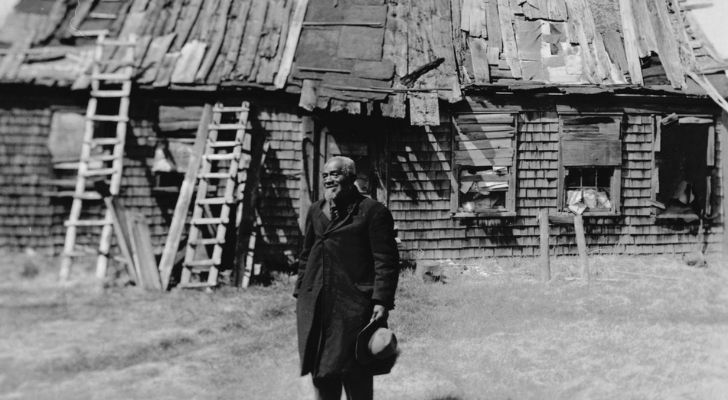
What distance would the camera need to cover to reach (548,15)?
12930 mm

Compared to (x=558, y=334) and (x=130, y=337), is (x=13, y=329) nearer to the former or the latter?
(x=130, y=337)

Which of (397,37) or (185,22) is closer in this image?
(185,22)

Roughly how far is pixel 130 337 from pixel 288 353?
76.1 inches

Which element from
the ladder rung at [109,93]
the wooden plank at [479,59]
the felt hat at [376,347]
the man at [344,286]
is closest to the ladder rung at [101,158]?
the ladder rung at [109,93]

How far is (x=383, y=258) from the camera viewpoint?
4016mm

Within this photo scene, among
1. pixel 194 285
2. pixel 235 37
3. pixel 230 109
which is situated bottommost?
pixel 194 285

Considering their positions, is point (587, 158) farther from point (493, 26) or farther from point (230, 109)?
point (230, 109)

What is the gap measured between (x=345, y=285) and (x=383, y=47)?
846 centimetres

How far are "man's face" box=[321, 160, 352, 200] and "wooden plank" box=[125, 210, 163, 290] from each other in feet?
19.2

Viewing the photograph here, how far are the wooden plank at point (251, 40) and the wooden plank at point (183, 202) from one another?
93 centimetres

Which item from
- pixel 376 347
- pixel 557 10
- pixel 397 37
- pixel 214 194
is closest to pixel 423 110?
pixel 397 37

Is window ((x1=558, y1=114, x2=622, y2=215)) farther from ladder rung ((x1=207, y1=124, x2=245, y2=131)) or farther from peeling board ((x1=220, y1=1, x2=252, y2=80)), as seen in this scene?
peeling board ((x1=220, y1=1, x2=252, y2=80))

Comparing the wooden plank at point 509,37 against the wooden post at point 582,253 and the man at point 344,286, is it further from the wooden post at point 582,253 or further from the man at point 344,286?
the man at point 344,286

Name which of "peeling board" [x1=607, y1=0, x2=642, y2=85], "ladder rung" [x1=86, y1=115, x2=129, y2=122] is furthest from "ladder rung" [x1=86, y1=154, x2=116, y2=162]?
"peeling board" [x1=607, y1=0, x2=642, y2=85]
